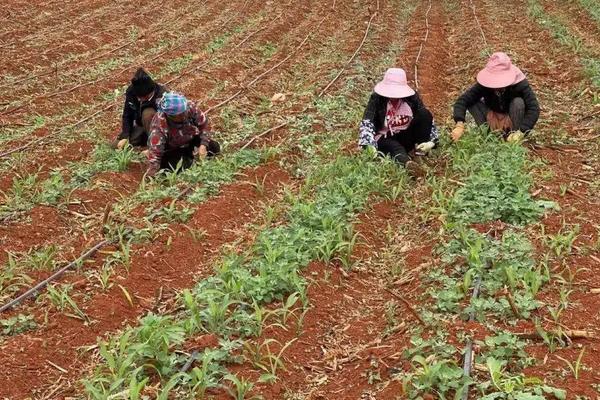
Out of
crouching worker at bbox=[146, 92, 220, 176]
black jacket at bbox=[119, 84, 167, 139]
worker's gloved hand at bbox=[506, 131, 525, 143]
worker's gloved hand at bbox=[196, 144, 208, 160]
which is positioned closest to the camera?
worker's gloved hand at bbox=[506, 131, 525, 143]

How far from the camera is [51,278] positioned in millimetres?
4098

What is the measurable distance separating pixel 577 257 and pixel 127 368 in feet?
8.25

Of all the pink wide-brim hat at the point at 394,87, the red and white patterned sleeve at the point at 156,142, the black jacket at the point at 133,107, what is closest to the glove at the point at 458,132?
the pink wide-brim hat at the point at 394,87

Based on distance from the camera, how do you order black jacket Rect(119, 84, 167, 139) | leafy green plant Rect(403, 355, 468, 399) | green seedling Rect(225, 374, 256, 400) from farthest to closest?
1. black jacket Rect(119, 84, 167, 139)
2. green seedling Rect(225, 374, 256, 400)
3. leafy green plant Rect(403, 355, 468, 399)

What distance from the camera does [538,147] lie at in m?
5.80

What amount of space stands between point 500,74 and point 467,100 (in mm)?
370

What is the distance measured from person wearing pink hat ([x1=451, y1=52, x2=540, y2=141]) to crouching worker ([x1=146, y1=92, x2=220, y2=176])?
2.22 m

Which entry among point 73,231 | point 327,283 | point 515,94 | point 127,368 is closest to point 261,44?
point 515,94

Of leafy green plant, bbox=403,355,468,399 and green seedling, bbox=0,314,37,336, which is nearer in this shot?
leafy green plant, bbox=403,355,468,399

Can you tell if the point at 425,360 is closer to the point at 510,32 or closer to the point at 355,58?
the point at 355,58

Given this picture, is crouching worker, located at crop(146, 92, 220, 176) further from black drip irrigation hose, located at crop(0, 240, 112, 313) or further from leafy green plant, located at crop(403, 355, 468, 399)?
leafy green plant, located at crop(403, 355, 468, 399)

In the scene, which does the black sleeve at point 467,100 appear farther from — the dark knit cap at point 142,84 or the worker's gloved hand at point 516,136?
the dark knit cap at point 142,84

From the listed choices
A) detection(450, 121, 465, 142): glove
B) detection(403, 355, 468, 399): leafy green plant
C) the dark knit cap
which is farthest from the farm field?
the dark knit cap

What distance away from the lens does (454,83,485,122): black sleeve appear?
19.2 feet
